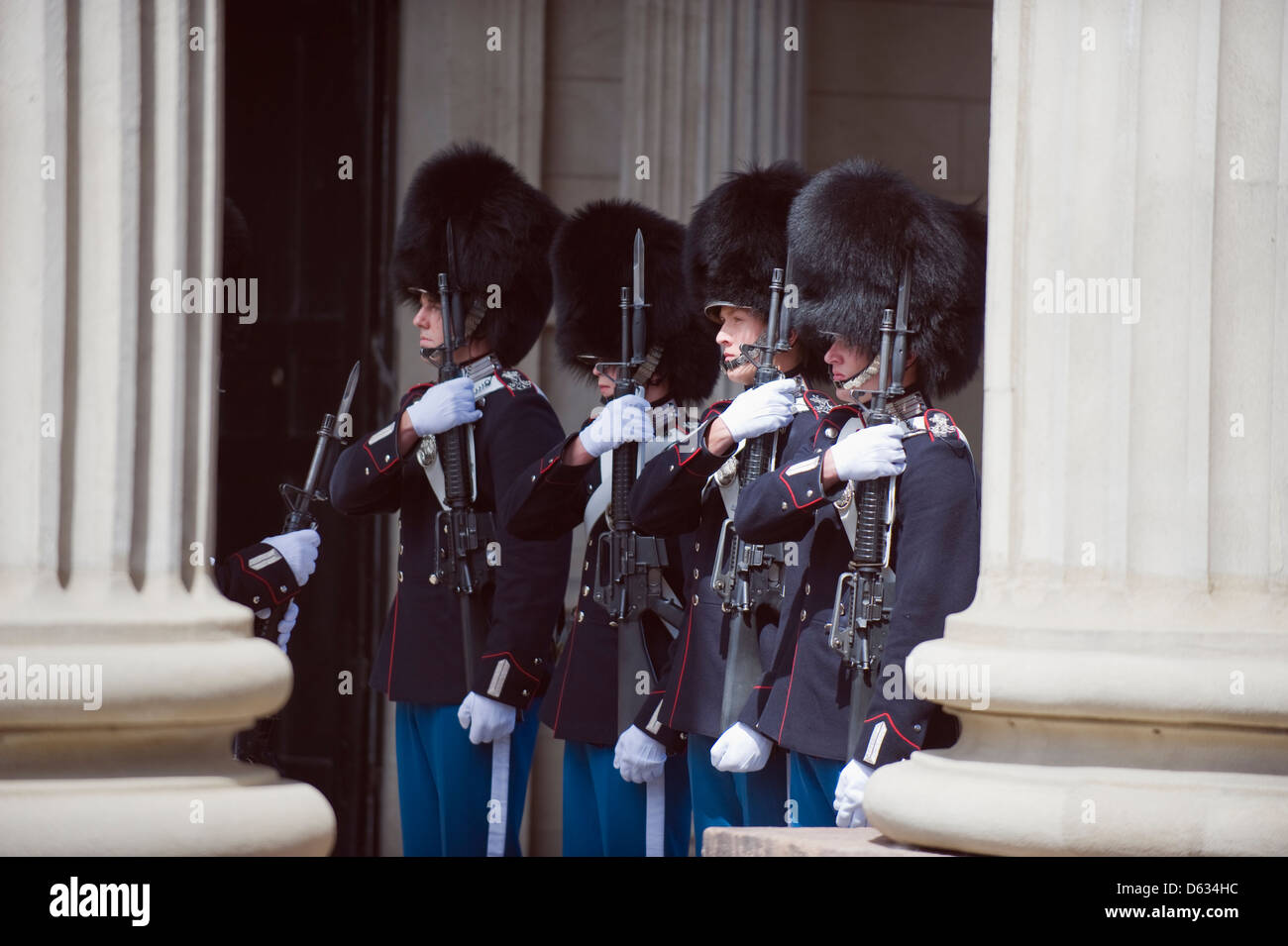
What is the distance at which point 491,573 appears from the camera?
241 inches

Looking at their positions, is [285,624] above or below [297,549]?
below

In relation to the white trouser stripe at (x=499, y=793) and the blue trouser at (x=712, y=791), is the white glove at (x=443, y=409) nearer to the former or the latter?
the white trouser stripe at (x=499, y=793)

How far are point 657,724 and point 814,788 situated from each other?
838 mm

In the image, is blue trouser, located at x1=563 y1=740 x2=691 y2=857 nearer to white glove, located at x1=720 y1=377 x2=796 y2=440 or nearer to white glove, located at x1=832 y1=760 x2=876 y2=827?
white glove, located at x1=720 y1=377 x2=796 y2=440

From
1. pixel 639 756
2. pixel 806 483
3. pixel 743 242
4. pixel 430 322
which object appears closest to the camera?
pixel 806 483

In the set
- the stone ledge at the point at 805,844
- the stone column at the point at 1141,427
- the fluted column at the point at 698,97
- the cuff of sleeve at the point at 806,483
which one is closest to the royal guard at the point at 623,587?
the cuff of sleeve at the point at 806,483

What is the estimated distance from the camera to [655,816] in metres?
5.79

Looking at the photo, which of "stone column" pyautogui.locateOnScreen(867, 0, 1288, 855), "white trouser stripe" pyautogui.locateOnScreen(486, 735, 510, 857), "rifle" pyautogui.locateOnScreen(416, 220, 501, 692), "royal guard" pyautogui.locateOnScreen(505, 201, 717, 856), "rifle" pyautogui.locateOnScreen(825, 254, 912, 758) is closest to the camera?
"stone column" pyautogui.locateOnScreen(867, 0, 1288, 855)

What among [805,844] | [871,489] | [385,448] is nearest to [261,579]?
[385,448]

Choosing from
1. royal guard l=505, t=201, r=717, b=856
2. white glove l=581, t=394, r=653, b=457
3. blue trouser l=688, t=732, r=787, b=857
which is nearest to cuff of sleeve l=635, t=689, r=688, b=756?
royal guard l=505, t=201, r=717, b=856

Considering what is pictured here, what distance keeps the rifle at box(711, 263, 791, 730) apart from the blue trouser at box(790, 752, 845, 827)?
34 centimetres

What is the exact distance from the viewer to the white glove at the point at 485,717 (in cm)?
588

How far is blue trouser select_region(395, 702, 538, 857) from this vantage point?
6008 mm

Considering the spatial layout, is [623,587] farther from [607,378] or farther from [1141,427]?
[1141,427]
